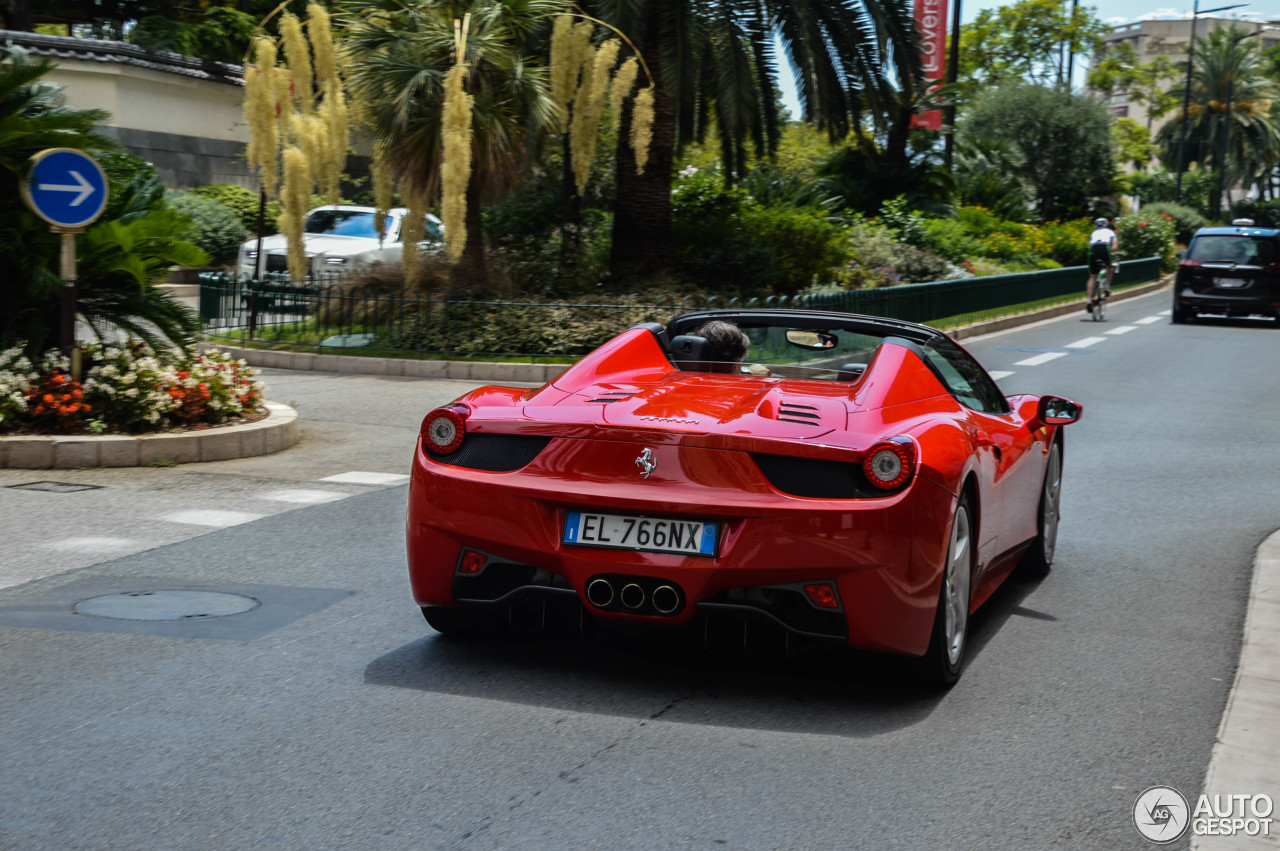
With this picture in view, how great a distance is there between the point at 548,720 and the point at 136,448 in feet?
20.5

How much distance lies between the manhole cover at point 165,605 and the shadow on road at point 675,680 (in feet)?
2.95

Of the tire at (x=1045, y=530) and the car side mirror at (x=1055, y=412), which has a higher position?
the car side mirror at (x=1055, y=412)

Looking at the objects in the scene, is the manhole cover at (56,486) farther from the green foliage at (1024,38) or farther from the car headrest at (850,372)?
the green foliage at (1024,38)

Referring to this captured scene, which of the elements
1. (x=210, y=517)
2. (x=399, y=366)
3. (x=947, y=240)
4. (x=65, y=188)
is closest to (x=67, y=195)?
(x=65, y=188)

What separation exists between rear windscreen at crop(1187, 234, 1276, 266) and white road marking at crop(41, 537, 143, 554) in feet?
80.1

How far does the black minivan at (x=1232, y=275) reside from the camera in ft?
88.6

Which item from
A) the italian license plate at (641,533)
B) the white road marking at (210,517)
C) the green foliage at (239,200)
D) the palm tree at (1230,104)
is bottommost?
the white road marking at (210,517)

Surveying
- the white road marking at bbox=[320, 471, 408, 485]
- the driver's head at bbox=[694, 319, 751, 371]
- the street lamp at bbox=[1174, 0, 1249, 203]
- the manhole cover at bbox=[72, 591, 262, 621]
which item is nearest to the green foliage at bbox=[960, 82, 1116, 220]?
the street lamp at bbox=[1174, 0, 1249, 203]

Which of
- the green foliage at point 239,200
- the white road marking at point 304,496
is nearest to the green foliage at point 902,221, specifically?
the green foliage at point 239,200

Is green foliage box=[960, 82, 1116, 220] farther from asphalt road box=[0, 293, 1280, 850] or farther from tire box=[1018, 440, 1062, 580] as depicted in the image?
asphalt road box=[0, 293, 1280, 850]

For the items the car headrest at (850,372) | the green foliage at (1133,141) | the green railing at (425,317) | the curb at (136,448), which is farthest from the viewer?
the green foliage at (1133,141)

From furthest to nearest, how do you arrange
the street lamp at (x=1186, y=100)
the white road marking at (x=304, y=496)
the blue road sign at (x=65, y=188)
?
the street lamp at (x=1186, y=100)
the blue road sign at (x=65, y=188)
the white road marking at (x=304, y=496)

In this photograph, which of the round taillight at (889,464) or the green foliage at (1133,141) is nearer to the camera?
the round taillight at (889,464)

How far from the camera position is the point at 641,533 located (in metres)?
4.60
